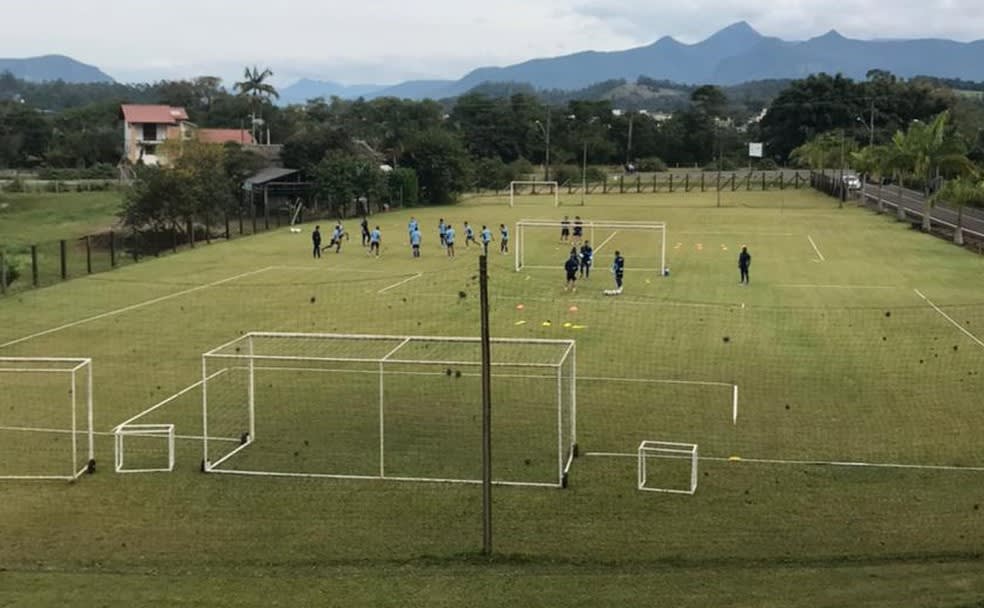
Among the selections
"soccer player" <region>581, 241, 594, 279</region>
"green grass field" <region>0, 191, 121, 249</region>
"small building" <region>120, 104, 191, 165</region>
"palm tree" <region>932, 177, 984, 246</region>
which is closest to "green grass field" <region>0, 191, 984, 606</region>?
"soccer player" <region>581, 241, 594, 279</region>

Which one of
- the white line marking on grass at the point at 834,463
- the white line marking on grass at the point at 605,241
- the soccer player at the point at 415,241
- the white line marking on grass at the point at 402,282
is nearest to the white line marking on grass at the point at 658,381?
the white line marking on grass at the point at 834,463

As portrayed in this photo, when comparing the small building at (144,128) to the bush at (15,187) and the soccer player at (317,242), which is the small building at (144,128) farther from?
the soccer player at (317,242)

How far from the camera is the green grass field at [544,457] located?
9047mm

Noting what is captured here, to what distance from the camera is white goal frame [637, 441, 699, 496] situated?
12.3 metres

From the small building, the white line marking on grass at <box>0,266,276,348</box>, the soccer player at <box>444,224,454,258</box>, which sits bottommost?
the white line marking on grass at <box>0,266,276,348</box>

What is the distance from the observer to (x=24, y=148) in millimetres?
97125

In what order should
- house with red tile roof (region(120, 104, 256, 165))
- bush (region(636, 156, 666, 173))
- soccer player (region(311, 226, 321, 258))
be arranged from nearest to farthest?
soccer player (region(311, 226, 321, 258)), house with red tile roof (region(120, 104, 256, 165)), bush (region(636, 156, 666, 173))

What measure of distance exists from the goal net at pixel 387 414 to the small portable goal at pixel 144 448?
58 cm

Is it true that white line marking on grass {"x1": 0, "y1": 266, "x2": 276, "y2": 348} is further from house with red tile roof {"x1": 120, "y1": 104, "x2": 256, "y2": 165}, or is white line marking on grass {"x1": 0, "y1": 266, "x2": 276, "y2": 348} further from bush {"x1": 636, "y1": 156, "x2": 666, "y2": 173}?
bush {"x1": 636, "y1": 156, "x2": 666, "y2": 173}

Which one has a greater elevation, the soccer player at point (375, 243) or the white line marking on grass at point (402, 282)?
the soccer player at point (375, 243)

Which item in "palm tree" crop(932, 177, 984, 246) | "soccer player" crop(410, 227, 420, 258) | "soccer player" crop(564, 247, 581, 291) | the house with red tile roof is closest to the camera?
"soccer player" crop(564, 247, 581, 291)

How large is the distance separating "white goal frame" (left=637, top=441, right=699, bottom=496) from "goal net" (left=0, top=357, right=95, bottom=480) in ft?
23.2

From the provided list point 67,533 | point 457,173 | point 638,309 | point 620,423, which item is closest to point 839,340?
point 638,309

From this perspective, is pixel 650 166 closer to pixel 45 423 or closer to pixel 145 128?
pixel 145 128
